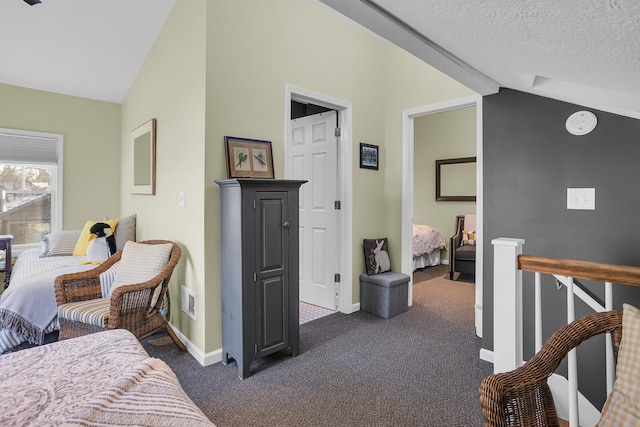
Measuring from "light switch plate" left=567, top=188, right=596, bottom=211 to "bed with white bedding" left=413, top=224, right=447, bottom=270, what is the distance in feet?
11.3

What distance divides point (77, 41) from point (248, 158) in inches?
90.2

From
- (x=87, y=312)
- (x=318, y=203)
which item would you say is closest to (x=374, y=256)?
(x=318, y=203)

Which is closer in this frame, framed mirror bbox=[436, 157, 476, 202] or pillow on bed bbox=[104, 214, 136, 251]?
pillow on bed bbox=[104, 214, 136, 251]

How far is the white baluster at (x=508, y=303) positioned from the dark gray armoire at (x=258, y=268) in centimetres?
138

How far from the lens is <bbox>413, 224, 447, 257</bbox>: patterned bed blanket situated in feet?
18.6

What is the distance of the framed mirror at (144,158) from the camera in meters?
3.36

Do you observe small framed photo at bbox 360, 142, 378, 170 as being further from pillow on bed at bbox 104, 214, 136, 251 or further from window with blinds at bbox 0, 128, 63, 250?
window with blinds at bbox 0, 128, 63, 250

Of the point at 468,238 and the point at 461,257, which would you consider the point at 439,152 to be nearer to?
the point at 468,238

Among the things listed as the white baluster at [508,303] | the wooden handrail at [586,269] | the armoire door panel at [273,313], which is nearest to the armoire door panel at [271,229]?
the armoire door panel at [273,313]

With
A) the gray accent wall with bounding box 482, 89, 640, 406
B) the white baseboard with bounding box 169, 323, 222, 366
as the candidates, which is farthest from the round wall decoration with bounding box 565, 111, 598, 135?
the white baseboard with bounding box 169, 323, 222, 366

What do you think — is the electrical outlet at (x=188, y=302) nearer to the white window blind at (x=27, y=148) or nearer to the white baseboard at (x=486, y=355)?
the white baseboard at (x=486, y=355)

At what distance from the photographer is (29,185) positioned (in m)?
4.18

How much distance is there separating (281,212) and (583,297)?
189cm

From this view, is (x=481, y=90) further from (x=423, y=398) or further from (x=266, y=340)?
(x=266, y=340)
